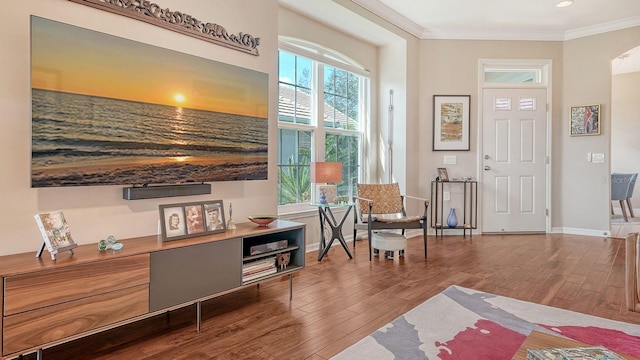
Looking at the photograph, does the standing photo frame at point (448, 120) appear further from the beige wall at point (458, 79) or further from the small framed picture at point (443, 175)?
the small framed picture at point (443, 175)

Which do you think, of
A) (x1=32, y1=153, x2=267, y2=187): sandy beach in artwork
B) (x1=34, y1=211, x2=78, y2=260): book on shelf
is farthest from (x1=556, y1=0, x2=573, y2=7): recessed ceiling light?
(x1=34, y1=211, x2=78, y2=260): book on shelf

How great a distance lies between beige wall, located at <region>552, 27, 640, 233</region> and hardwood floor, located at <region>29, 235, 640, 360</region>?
881 mm

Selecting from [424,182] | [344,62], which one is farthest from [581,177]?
[344,62]

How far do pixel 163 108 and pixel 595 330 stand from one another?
308 cm

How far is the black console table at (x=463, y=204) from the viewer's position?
557 cm

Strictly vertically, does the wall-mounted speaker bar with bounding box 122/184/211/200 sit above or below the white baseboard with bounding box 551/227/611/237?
above

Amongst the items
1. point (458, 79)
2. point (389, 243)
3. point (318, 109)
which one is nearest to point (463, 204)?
point (458, 79)

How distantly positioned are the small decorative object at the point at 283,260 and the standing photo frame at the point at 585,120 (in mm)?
4907

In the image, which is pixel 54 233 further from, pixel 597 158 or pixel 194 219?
pixel 597 158

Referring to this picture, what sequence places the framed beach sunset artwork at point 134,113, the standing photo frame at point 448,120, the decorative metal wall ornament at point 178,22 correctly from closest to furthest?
1. the framed beach sunset artwork at point 134,113
2. the decorative metal wall ornament at point 178,22
3. the standing photo frame at point 448,120

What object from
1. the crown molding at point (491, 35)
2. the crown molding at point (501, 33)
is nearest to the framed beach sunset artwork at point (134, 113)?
the crown molding at point (501, 33)

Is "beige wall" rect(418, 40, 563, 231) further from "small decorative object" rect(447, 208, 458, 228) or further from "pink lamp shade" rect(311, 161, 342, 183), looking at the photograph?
"pink lamp shade" rect(311, 161, 342, 183)

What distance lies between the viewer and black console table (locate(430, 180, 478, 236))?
557 cm

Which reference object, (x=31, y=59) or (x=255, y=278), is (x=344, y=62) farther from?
(x=31, y=59)
